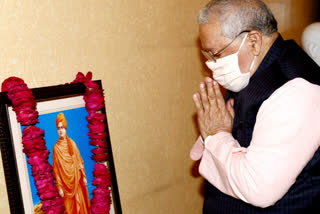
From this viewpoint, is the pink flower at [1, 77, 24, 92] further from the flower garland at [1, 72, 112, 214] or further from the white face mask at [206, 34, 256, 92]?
the white face mask at [206, 34, 256, 92]

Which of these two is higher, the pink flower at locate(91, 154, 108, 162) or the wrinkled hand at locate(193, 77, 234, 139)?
the wrinkled hand at locate(193, 77, 234, 139)

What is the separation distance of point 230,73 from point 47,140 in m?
0.70

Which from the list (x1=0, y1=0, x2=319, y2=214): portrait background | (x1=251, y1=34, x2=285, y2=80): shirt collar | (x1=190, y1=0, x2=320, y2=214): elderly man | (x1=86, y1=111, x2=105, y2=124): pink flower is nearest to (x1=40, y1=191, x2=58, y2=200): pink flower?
(x1=0, y1=0, x2=319, y2=214): portrait background

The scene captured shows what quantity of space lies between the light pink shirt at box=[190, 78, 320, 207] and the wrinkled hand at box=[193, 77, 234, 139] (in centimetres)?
23

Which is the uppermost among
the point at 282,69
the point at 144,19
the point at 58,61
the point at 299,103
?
the point at 144,19

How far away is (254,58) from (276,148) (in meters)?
0.37

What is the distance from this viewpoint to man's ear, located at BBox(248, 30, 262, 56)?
1.12m

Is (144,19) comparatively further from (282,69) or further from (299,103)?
(299,103)

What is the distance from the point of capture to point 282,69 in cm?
109

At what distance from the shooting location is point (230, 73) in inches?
47.4

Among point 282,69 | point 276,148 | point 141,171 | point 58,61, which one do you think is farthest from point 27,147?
point 282,69

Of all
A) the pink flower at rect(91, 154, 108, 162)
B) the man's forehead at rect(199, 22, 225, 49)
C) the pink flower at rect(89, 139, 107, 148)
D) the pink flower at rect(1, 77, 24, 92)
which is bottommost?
A: the pink flower at rect(91, 154, 108, 162)

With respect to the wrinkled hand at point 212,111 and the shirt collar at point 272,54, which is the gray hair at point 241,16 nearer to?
the shirt collar at point 272,54

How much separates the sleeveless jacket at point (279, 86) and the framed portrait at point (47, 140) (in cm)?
53
